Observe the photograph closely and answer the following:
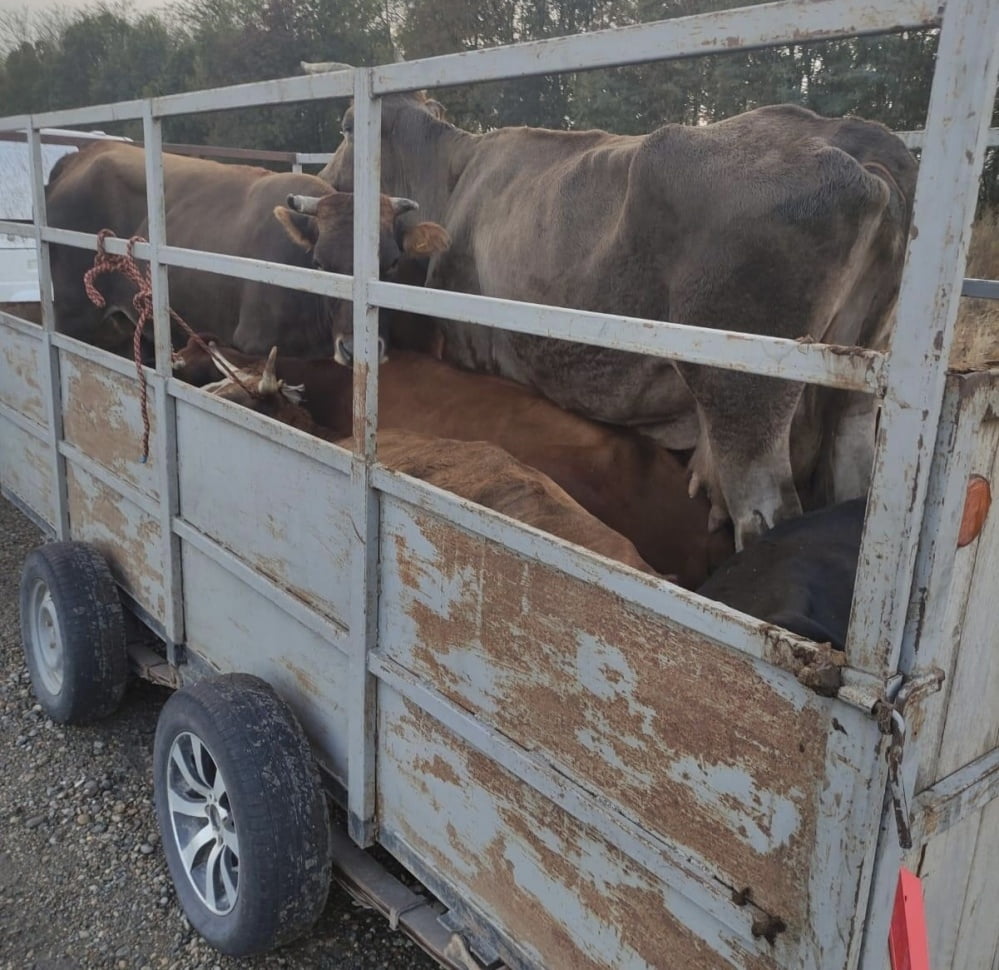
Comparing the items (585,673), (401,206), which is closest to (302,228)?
(401,206)

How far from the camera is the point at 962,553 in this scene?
4.46 ft

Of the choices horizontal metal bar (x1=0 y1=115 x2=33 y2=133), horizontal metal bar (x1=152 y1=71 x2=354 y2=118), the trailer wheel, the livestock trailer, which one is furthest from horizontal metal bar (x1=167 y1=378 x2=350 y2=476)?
horizontal metal bar (x1=0 y1=115 x2=33 y2=133)

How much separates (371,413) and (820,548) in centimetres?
102

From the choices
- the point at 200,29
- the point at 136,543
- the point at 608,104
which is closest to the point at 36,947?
the point at 136,543

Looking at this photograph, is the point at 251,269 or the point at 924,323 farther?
the point at 251,269

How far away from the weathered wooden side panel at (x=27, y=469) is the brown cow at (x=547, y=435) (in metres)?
1.01

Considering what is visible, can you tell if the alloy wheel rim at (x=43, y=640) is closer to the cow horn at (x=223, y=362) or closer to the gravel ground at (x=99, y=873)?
the gravel ground at (x=99, y=873)

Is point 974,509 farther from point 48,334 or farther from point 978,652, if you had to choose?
point 48,334

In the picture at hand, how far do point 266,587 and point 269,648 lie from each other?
20cm

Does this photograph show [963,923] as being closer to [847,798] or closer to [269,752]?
[847,798]

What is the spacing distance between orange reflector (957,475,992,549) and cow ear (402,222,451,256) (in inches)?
116

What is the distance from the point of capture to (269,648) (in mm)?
2715

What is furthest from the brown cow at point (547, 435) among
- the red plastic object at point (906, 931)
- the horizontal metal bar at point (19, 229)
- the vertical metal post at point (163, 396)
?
the red plastic object at point (906, 931)

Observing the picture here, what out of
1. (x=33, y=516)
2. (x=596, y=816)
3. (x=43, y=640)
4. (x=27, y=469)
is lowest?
(x=43, y=640)
